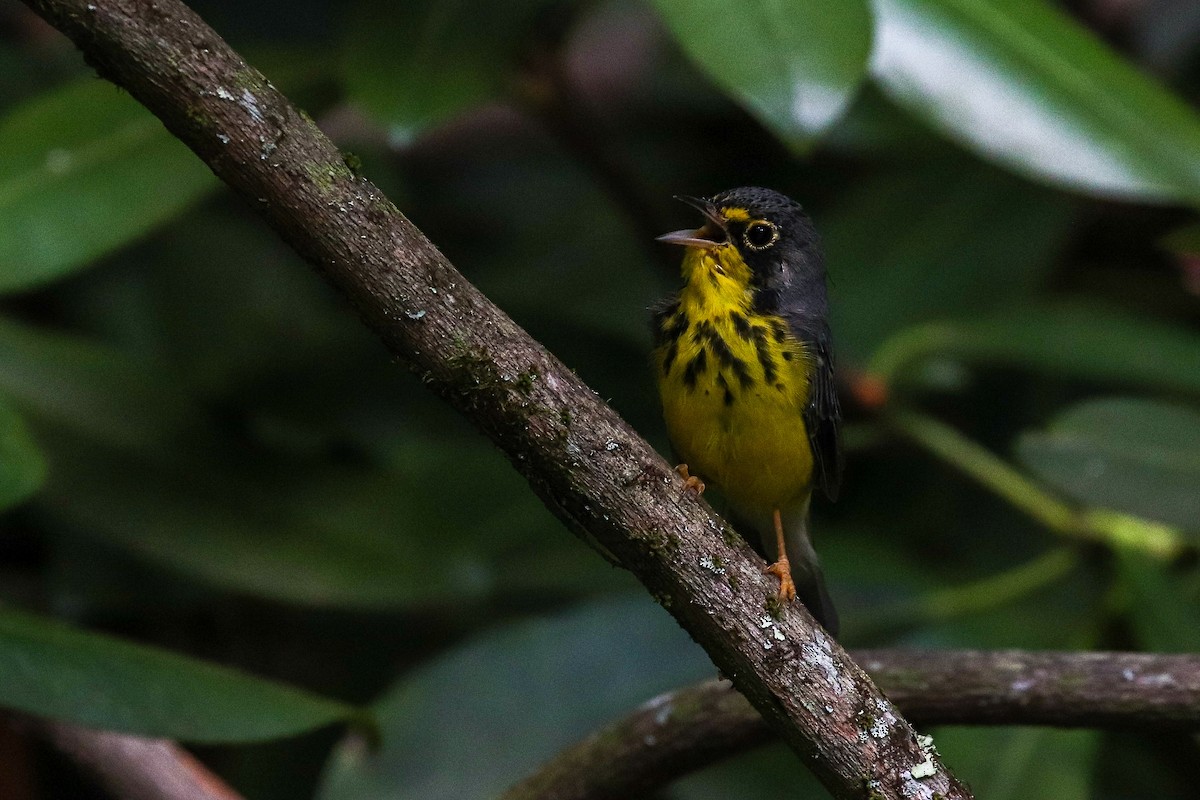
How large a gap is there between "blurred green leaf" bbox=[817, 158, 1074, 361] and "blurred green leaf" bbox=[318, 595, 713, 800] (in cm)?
120

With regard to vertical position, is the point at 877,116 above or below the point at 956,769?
above

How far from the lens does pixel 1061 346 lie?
331 centimetres

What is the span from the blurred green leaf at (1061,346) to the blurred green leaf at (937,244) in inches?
12.2

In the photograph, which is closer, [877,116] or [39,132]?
[39,132]

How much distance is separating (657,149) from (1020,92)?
2.19 metres

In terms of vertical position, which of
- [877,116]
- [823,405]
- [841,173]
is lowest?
[823,405]

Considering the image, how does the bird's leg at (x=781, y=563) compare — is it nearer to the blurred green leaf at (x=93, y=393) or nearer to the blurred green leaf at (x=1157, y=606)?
the blurred green leaf at (x=1157, y=606)

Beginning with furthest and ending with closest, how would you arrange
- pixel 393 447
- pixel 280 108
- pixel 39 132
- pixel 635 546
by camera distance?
1. pixel 393 447
2. pixel 39 132
3. pixel 635 546
4. pixel 280 108

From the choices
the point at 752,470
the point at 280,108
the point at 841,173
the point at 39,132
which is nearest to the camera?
the point at 280,108

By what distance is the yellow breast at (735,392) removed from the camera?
2.50m

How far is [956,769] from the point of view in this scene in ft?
8.46

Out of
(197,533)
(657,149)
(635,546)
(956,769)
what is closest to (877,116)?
(657,149)

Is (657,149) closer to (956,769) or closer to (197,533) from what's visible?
(197,533)

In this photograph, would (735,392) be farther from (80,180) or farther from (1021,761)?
(80,180)
